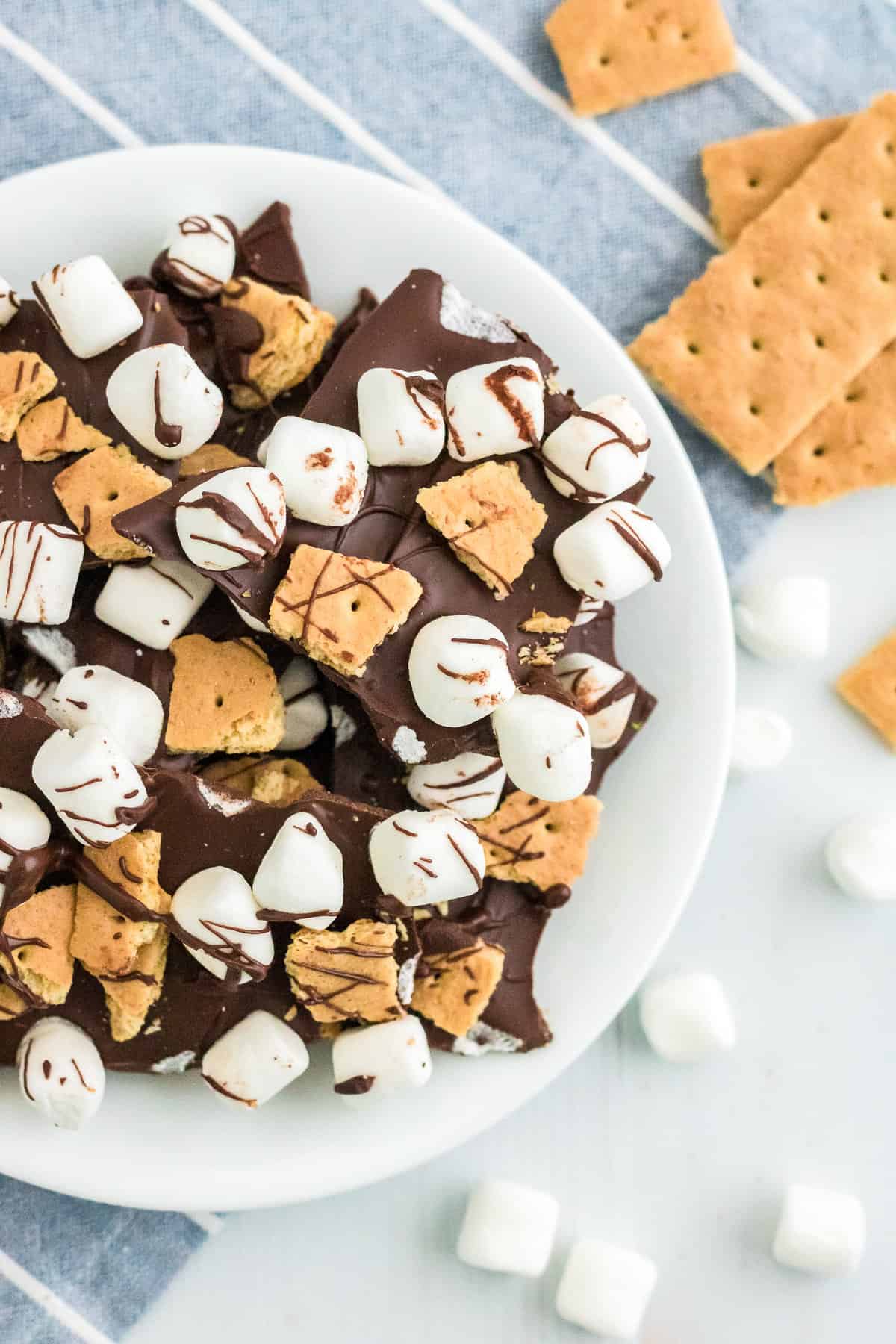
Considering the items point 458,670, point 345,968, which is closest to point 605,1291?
point 345,968

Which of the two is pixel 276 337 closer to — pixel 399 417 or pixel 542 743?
pixel 399 417

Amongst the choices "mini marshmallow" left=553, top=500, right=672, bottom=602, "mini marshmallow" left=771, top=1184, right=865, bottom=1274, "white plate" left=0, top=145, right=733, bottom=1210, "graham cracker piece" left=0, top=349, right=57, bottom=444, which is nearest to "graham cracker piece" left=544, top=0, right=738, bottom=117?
"white plate" left=0, top=145, right=733, bottom=1210

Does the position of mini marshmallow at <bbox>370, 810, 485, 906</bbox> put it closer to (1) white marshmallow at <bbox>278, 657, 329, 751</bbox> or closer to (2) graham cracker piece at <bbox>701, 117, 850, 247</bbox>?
(1) white marshmallow at <bbox>278, 657, 329, 751</bbox>

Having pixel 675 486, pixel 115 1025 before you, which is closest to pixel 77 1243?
pixel 115 1025

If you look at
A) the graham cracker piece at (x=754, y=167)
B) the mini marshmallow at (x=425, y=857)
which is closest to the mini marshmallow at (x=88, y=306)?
the mini marshmallow at (x=425, y=857)

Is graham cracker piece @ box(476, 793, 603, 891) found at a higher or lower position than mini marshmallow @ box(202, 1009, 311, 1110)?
higher

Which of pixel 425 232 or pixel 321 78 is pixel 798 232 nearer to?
pixel 425 232

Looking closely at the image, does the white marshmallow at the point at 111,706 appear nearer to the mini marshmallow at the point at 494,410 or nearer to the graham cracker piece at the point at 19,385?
the graham cracker piece at the point at 19,385
